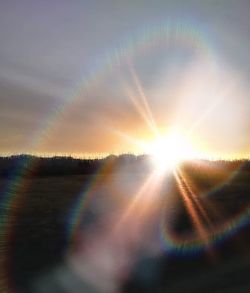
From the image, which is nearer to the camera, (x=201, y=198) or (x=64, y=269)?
(x=64, y=269)

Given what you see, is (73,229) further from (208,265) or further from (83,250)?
(208,265)

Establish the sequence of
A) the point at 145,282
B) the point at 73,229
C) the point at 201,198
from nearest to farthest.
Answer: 1. the point at 145,282
2. the point at 73,229
3. the point at 201,198

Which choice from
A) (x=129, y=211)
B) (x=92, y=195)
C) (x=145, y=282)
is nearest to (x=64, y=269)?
(x=145, y=282)

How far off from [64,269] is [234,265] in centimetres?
432

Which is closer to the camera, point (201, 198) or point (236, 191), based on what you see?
point (201, 198)

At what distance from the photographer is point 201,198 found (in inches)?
1169

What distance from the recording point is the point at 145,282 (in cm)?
1232

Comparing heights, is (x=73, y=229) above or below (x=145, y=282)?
above

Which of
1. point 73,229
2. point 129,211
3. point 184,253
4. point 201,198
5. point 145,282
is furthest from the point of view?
point 201,198

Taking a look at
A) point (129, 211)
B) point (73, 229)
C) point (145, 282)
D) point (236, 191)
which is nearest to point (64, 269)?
point (145, 282)

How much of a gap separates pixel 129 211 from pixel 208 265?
9.24 metres

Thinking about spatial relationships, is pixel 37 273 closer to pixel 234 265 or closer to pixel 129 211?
pixel 234 265

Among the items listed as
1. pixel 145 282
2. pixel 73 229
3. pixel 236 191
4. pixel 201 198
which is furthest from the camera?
pixel 236 191

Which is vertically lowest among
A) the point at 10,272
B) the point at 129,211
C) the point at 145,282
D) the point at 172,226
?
the point at 145,282
